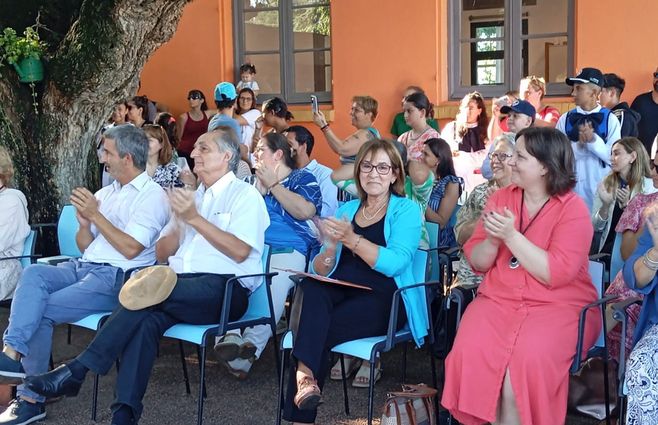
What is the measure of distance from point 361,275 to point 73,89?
329 cm

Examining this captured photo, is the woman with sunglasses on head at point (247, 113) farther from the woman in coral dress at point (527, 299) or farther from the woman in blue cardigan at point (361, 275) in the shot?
the woman in coral dress at point (527, 299)

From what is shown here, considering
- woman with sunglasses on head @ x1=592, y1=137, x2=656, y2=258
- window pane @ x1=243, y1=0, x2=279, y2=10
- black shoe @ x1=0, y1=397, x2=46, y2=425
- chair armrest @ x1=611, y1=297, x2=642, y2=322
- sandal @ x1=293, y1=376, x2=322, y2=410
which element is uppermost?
window pane @ x1=243, y1=0, x2=279, y2=10

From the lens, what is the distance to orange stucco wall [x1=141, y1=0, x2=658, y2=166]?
27.6 feet

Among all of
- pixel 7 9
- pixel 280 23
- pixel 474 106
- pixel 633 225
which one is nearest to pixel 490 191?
pixel 633 225

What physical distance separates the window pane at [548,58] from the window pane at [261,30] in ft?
9.49

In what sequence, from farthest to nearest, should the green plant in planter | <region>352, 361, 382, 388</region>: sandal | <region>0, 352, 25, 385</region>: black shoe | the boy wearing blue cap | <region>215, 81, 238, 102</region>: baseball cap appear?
<region>215, 81, 238, 102</region>: baseball cap
the green plant in planter
the boy wearing blue cap
<region>352, 361, 382, 388</region>: sandal
<region>0, 352, 25, 385</region>: black shoe

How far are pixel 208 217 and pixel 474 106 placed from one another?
10.8 feet

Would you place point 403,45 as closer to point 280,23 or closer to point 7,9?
point 280,23

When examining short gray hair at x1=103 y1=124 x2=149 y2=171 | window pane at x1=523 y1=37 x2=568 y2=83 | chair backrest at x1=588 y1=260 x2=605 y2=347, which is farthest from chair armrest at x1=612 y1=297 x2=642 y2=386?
window pane at x1=523 y1=37 x2=568 y2=83

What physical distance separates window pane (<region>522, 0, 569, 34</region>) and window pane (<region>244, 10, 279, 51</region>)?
9.25ft

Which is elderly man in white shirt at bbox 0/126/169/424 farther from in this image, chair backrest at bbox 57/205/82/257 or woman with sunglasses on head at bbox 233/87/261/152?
woman with sunglasses on head at bbox 233/87/261/152

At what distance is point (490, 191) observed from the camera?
16.0 feet

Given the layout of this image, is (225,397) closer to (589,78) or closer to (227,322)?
(227,322)

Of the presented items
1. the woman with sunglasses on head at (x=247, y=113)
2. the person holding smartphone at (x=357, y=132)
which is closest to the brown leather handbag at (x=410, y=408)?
the person holding smartphone at (x=357, y=132)
